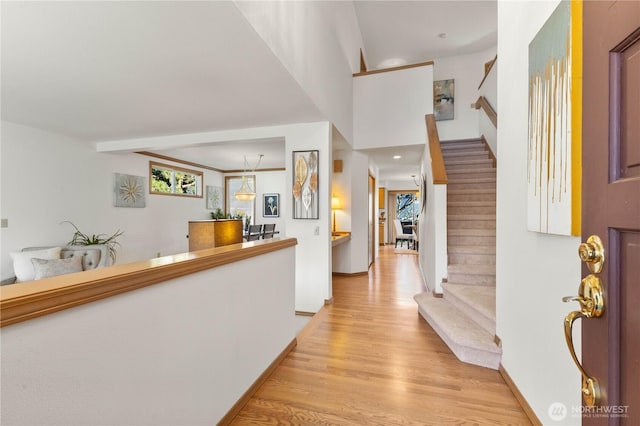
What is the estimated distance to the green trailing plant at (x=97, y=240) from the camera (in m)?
4.43

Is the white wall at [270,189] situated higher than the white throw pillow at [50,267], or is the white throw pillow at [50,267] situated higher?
the white wall at [270,189]

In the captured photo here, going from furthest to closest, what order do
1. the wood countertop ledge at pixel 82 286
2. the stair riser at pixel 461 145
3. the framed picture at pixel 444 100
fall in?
the framed picture at pixel 444 100 → the stair riser at pixel 461 145 → the wood countertop ledge at pixel 82 286

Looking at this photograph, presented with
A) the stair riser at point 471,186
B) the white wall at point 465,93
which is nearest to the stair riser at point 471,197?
the stair riser at point 471,186

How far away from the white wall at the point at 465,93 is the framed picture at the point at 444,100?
3.6 inches

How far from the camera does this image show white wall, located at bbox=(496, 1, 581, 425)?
1322 millimetres

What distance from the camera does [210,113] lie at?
346 cm

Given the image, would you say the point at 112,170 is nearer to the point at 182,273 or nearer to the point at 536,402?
the point at 182,273

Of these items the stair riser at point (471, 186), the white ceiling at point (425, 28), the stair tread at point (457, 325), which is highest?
the white ceiling at point (425, 28)

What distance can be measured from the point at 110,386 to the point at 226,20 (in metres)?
2.02

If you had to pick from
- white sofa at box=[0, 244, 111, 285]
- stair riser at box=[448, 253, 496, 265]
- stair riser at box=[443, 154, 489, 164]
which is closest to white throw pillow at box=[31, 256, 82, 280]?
white sofa at box=[0, 244, 111, 285]

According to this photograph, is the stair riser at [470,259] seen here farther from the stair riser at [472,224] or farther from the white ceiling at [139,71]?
the white ceiling at [139,71]

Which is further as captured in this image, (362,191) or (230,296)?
(362,191)

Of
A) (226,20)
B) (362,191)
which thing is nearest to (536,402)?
(226,20)

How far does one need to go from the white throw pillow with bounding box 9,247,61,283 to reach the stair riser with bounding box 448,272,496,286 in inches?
199
